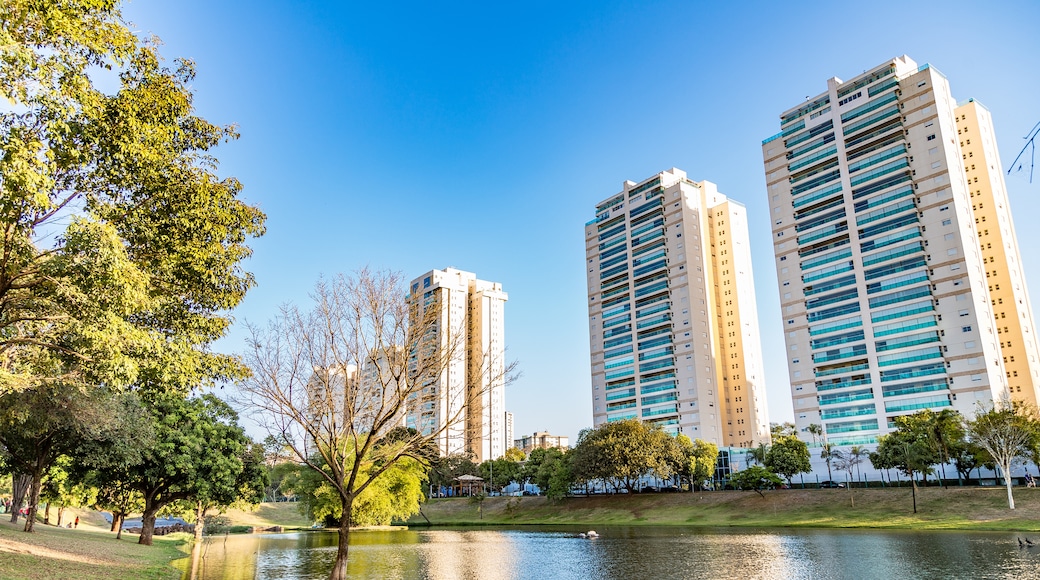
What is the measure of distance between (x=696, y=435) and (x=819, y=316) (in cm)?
3314

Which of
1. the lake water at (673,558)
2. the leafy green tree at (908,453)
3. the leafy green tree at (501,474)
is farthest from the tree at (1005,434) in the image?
the leafy green tree at (501,474)

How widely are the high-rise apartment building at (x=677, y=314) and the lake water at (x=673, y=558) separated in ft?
261

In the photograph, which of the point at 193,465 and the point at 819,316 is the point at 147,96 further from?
the point at 819,316

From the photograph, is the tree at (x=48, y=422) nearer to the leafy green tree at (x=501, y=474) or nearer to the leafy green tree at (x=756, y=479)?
the leafy green tree at (x=756, y=479)

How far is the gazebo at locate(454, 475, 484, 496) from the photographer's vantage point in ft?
335

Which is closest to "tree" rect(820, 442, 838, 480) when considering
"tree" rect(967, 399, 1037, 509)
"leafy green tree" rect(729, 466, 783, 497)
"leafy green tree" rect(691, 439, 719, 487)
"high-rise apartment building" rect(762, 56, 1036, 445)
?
"leafy green tree" rect(729, 466, 783, 497)

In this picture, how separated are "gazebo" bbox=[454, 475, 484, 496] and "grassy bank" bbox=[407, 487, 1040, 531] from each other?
3506mm

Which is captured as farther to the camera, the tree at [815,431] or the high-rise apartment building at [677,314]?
the high-rise apartment building at [677,314]

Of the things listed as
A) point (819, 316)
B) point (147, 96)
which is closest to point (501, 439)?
point (819, 316)

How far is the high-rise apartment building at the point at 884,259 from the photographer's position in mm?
90312

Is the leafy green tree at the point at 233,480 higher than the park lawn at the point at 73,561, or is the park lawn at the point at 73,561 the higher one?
the leafy green tree at the point at 233,480

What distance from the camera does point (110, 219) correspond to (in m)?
14.9

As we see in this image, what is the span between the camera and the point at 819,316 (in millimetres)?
105188

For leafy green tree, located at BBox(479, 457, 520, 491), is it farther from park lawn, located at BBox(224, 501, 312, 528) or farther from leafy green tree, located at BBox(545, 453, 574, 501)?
park lawn, located at BBox(224, 501, 312, 528)
